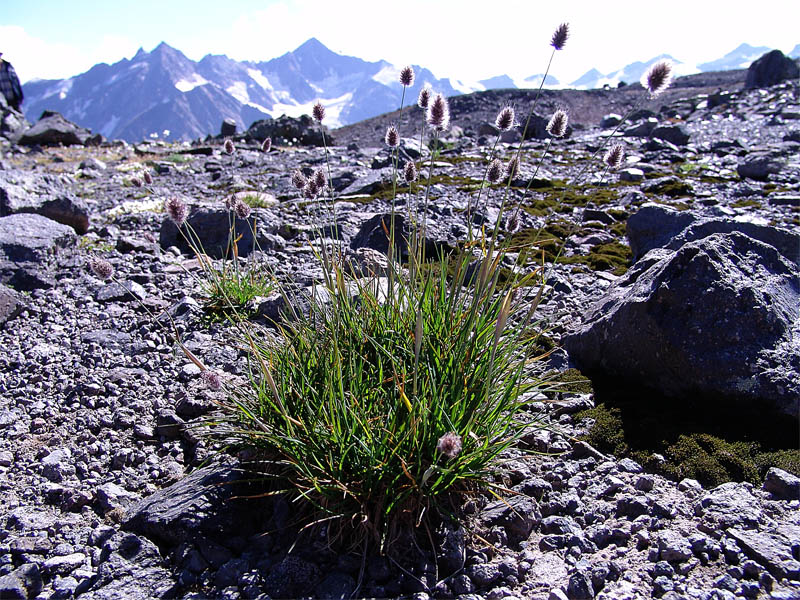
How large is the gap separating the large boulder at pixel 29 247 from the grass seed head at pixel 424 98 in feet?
18.0

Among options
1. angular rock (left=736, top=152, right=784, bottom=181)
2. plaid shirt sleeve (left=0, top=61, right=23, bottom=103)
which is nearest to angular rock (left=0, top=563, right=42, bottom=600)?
angular rock (left=736, top=152, right=784, bottom=181)

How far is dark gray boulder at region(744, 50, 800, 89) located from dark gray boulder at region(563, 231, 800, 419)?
44.0m

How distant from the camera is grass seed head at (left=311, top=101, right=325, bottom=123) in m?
3.71

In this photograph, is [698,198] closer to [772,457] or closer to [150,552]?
[772,457]

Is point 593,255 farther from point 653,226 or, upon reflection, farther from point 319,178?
point 319,178

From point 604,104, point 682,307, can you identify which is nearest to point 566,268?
point 682,307

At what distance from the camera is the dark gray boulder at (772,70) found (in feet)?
121

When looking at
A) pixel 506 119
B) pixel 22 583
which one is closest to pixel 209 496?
pixel 22 583

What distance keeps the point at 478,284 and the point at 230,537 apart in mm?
2028

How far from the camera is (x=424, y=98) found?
3.36m

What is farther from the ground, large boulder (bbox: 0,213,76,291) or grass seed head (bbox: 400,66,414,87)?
grass seed head (bbox: 400,66,414,87)

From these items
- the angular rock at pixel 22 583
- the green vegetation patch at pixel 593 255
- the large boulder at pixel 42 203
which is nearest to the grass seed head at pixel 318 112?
the angular rock at pixel 22 583

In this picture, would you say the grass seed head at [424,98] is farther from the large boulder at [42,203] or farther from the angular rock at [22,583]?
the large boulder at [42,203]

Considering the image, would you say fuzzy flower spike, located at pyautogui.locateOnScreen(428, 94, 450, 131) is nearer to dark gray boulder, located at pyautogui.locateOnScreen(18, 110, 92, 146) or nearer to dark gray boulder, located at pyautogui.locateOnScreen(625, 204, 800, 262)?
dark gray boulder, located at pyautogui.locateOnScreen(625, 204, 800, 262)
